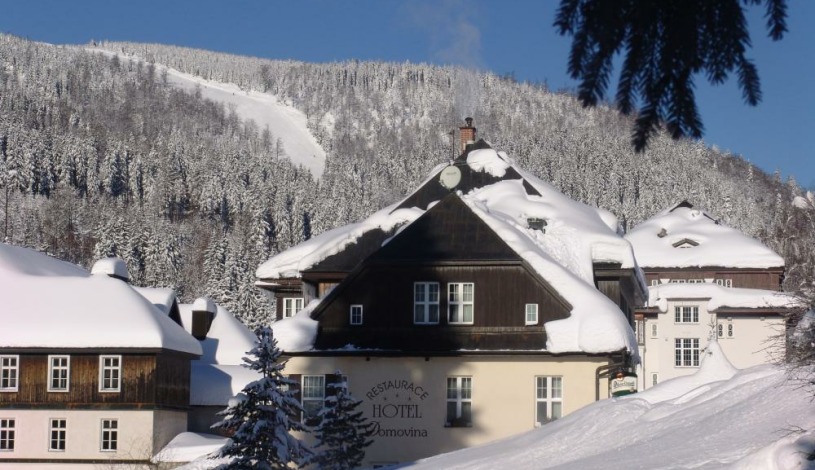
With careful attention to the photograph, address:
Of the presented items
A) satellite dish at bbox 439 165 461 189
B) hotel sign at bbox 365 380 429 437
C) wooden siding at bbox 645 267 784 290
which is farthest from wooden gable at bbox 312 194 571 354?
wooden siding at bbox 645 267 784 290

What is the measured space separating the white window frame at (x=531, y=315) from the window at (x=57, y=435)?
21360mm

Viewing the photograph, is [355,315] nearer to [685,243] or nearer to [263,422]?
[263,422]

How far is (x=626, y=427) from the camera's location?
28359 mm

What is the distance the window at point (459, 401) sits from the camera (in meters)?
40.4

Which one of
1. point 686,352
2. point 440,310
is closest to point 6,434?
point 440,310

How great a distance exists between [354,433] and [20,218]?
16913cm

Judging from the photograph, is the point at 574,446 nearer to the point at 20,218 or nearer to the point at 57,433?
the point at 57,433

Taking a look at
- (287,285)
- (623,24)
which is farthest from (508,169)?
(623,24)

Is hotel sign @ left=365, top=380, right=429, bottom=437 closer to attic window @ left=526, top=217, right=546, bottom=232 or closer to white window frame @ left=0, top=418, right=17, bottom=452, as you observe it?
attic window @ left=526, top=217, right=546, bottom=232

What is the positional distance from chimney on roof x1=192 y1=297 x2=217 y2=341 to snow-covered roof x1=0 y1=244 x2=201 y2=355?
1343 centimetres

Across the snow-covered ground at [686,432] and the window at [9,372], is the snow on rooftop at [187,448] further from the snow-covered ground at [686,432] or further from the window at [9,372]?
the snow-covered ground at [686,432]

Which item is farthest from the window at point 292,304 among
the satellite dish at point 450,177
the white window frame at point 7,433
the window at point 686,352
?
the window at point 686,352

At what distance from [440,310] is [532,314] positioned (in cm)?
299

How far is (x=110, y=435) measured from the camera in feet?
172
